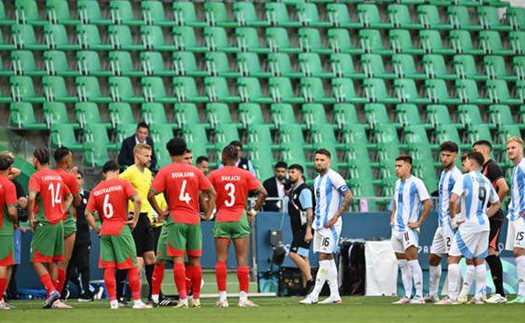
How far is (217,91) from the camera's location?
2489 centimetres

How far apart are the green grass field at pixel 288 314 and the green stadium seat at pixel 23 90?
28.7 ft

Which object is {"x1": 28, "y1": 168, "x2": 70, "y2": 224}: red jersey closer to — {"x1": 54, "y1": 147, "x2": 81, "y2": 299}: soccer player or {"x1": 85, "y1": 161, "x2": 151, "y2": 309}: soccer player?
{"x1": 54, "y1": 147, "x2": 81, "y2": 299}: soccer player

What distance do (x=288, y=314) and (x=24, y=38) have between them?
512 inches

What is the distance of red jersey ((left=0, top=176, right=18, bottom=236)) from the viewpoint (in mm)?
14742

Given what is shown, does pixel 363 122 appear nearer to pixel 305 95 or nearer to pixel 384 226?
pixel 305 95

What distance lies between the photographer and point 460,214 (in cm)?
1478

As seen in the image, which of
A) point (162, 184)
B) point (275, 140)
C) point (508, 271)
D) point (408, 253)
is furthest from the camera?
point (275, 140)

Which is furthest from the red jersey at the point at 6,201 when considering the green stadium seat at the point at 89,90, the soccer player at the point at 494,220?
the green stadium seat at the point at 89,90

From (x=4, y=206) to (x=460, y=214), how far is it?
5653 mm

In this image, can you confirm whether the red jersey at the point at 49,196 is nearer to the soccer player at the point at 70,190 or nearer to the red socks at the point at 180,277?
the soccer player at the point at 70,190

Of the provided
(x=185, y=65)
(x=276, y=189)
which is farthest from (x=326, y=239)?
(x=185, y=65)

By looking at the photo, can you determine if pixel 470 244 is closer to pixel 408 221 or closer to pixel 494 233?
pixel 408 221

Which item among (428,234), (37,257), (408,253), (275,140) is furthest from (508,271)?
(37,257)

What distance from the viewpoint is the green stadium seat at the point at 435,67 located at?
89.7 feet
